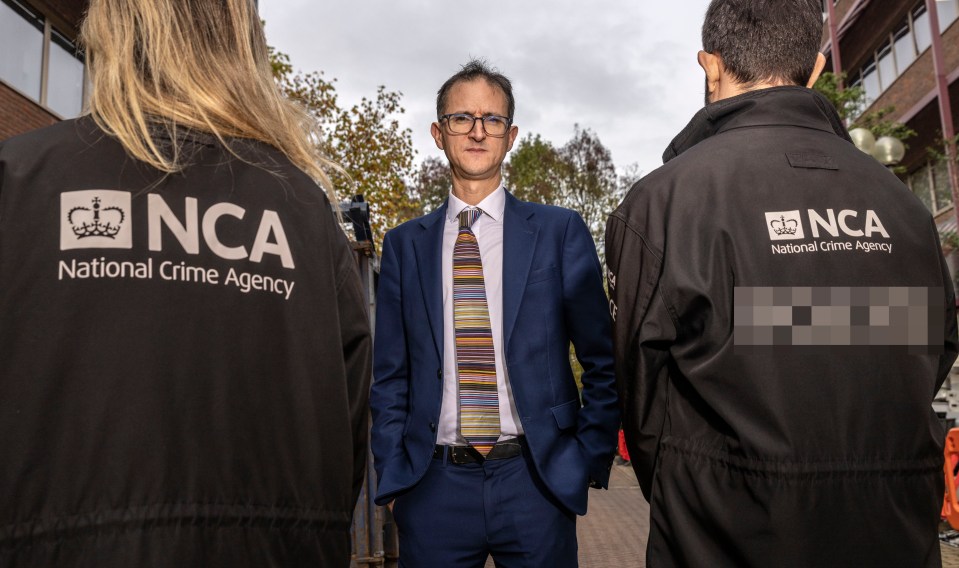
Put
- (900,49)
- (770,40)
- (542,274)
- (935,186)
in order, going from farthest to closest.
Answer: (900,49) < (935,186) < (542,274) < (770,40)

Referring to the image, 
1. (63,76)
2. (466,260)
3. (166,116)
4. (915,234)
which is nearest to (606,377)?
(466,260)

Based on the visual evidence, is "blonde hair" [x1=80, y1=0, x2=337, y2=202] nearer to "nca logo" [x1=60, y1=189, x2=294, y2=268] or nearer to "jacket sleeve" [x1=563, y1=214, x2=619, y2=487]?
"nca logo" [x1=60, y1=189, x2=294, y2=268]

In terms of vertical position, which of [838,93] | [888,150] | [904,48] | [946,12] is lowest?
[888,150]

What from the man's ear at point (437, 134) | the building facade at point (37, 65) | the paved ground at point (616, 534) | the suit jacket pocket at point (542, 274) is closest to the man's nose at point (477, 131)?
the man's ear at point (437, 134)

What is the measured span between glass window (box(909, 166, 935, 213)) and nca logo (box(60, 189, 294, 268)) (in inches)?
881

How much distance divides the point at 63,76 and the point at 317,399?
52.3 ft

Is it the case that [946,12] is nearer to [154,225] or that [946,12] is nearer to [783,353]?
[783,353]

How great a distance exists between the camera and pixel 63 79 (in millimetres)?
15570

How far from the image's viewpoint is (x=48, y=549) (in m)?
1.57

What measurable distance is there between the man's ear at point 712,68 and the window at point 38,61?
1355 cm

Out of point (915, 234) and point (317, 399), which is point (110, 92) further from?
point (915, 234)

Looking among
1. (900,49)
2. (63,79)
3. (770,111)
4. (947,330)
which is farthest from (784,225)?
(900,49)

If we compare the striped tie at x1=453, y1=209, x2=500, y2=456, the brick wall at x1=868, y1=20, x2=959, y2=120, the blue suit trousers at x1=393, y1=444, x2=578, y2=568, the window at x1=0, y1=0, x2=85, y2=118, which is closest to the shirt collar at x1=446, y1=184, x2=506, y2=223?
the striped tie at x1=453, y1=209, x2=500, y2=456

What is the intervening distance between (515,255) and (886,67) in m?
23.7
